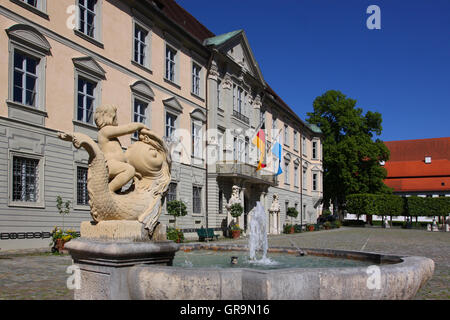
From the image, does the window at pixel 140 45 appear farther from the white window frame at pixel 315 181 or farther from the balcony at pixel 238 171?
the white window frame at pixel 315 181

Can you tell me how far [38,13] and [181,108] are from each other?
33.4ft

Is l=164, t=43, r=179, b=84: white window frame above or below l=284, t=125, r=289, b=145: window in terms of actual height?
above

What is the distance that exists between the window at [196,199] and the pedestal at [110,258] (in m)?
20.6

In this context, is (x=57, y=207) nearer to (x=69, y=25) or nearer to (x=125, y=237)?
(x=69, y=25)

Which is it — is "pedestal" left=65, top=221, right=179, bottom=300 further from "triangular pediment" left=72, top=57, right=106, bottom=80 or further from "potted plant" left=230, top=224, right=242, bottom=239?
"potted plant" left=230, top=224, right=242, bottom=239

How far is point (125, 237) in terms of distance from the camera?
507 centimetres

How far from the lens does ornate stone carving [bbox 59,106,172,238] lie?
520cm

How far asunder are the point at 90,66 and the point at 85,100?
1405 mm

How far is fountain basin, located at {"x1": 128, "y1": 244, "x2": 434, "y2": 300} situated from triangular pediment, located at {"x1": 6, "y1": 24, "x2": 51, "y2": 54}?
12.9 meters

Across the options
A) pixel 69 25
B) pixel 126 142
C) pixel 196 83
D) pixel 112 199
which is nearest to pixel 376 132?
pixel 196 83

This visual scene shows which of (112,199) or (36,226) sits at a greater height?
(112,199)

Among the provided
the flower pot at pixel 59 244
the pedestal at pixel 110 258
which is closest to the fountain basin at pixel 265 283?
the pedestal at pixel 110 258

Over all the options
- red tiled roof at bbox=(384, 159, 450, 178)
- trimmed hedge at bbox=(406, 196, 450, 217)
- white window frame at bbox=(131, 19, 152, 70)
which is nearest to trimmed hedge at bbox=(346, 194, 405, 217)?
trimmed hedge at bbox=(406, 196, 450, 217)

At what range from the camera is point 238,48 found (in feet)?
102
